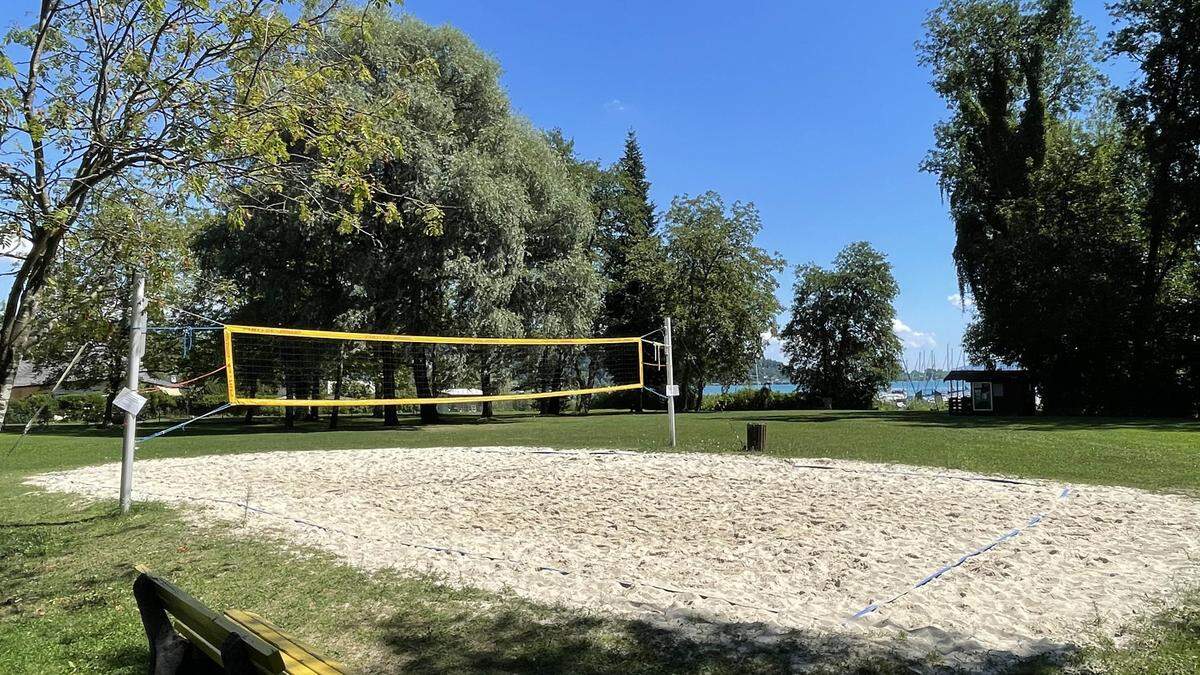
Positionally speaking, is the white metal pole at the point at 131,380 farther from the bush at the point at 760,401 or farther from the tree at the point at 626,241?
the bush at the point at 760,401

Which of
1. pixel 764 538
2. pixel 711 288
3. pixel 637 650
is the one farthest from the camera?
pixel 711 288

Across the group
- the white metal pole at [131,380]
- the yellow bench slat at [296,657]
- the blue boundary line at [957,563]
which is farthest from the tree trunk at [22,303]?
the blue boundary line at [957,563]

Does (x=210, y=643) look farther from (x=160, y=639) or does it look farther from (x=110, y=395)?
(x=110, y=395)

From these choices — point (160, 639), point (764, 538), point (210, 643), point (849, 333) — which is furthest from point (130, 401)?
point (849, 333)

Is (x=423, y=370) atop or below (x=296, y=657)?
atop

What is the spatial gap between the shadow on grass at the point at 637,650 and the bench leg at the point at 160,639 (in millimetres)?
942

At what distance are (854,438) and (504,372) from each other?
12557 millimetres

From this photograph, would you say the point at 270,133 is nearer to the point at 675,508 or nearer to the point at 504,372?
the point at 675,508

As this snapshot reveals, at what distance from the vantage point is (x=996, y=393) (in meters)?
28.6

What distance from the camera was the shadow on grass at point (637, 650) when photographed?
10.9 feet

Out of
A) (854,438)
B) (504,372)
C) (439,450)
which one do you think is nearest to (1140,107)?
(854,438)

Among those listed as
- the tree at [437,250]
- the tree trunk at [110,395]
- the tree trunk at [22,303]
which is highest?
the tree at [437,250]

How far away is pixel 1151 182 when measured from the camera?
25.2 m

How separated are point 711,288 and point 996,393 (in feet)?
47.1
